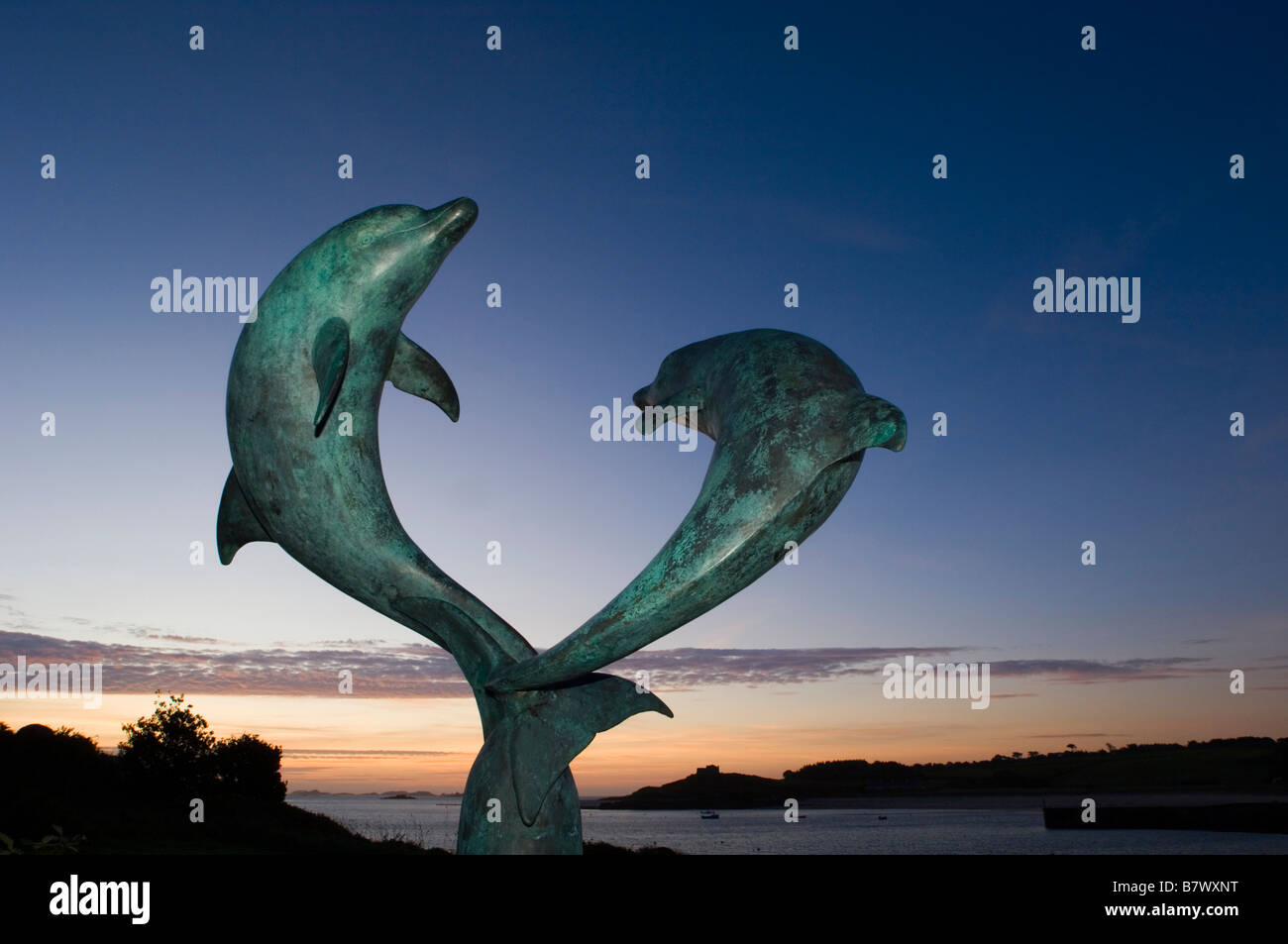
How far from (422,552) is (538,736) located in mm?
1845

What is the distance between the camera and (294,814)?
32.0 m

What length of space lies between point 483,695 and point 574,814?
1160mm

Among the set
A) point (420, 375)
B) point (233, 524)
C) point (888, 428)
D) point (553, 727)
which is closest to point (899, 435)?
point (888, 428)

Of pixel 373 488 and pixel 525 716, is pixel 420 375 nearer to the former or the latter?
pixel 373 488

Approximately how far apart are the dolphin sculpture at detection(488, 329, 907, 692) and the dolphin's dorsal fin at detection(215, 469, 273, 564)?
2975 millimetres

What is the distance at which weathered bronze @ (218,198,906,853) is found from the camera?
21.9 ft

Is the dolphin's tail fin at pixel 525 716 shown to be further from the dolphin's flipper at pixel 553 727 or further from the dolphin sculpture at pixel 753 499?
the dolphin sculpture at pixel 753 499

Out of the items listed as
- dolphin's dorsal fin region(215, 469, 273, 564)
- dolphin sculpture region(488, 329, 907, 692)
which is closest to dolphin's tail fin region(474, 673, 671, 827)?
dolphin sculpture region(488, 329, 907, 692)

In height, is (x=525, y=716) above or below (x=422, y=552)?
below

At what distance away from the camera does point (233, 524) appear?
28.3 ft

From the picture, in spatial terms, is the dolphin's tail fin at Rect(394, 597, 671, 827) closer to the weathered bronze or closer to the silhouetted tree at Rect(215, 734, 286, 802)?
the weathered bronze
